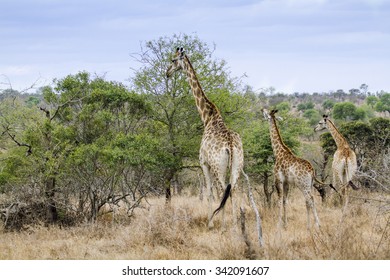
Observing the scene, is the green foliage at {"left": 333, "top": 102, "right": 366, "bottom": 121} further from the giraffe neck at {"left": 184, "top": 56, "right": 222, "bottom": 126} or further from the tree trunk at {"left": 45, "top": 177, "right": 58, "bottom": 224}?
the tree trunk at {"left": 45, "top": 177, "right": 58, "bottom": 224}

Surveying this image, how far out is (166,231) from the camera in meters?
8.90

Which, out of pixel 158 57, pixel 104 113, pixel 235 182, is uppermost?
pixel 158 57

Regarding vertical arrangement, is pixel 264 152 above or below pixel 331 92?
below

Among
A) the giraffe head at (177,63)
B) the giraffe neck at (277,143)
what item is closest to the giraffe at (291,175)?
the giraffe neck at (277,143)

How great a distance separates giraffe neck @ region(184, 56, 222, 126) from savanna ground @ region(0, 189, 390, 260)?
2.43 metres

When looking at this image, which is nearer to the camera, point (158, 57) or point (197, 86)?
point (197, 86)

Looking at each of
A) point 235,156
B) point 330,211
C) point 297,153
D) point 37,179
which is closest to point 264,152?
point 297,153

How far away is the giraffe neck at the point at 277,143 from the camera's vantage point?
11.2 metres

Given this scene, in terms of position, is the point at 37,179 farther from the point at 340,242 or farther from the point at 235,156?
the point at 340,242

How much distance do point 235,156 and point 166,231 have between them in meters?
2.30

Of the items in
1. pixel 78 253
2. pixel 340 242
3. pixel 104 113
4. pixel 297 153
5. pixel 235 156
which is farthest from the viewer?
pixel 297 153

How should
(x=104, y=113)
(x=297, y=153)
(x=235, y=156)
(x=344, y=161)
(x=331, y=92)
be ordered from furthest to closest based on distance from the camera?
1. (x=331, y=92)
2. (x=297, y=153)
3. (x=344, y=161)
4. (x=104, y=113)
5. (x=235, y=156)

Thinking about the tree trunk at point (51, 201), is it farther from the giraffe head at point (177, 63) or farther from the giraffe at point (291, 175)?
the giraffe at point (291, 175)

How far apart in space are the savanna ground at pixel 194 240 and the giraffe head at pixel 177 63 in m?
3.64
